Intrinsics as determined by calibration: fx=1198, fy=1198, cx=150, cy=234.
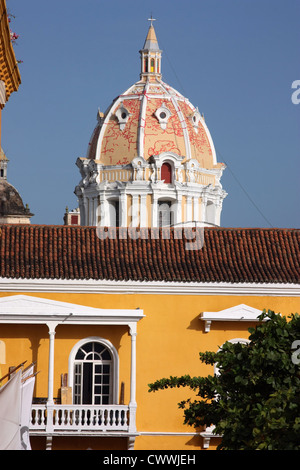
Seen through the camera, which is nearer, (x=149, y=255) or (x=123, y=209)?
(x=149, y=255)

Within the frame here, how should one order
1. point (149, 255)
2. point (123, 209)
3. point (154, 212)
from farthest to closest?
point (123, 209)
point (154, 212)
point (149, 255)

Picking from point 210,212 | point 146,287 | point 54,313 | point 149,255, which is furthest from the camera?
point 210,212

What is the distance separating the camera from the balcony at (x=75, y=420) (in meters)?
22.3

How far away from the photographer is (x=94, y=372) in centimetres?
2367

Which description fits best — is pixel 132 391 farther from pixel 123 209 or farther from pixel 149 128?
pixel 149 128

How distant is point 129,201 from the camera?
53094mm

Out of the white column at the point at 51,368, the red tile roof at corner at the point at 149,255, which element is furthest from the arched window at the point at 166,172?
the white column at the point at 51,368

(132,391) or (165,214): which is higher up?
(165,214)

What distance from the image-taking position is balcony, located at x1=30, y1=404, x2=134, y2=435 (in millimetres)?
22328

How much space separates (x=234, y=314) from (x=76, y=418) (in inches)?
147

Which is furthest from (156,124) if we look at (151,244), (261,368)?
(261,368)

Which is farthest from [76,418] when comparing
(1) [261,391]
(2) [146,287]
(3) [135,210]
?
(3) [135,210]

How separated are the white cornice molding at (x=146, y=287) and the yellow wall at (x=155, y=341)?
106 mm
